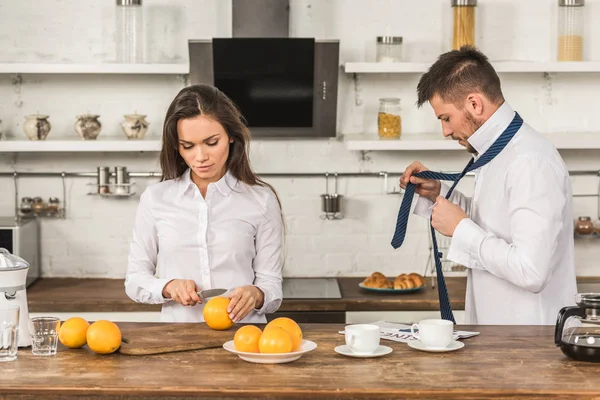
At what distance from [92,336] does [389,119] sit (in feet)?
8.52

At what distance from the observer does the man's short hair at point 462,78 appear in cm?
284

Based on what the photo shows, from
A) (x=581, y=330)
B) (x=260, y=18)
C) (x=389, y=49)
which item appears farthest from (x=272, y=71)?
(x=581, y=330)

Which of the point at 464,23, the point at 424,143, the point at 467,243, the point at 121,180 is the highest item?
the point at 464,23

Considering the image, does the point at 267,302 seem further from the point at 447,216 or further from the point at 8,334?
the point at 8,334

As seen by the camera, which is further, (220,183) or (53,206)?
(53,206)

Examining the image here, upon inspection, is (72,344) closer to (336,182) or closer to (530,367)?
(530,367)

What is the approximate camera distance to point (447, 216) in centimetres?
278

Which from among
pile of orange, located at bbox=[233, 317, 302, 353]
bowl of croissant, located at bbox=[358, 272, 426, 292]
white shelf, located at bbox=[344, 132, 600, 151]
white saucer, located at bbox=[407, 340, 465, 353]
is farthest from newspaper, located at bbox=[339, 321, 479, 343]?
white shelf, located at bbox=[344, 132, 600, 151]

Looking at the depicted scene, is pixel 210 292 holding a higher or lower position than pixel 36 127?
lower

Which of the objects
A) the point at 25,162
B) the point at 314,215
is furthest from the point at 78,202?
the point at 314,215

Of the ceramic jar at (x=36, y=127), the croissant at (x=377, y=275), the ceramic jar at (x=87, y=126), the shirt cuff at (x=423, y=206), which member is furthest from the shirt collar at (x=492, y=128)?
the ceramic jar at (x=36, y=127)

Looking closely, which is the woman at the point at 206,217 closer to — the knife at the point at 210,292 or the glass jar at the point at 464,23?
the knife at the point at 210,292

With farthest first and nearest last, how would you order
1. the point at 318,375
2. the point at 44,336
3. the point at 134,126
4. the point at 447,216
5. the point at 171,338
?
the point at 134,126, the point at 447,216, the point at 171,338, the point at 44,336, the point at 318,375

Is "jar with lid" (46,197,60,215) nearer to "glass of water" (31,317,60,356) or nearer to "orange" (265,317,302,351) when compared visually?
"glass of water" (31,317,60,356)
